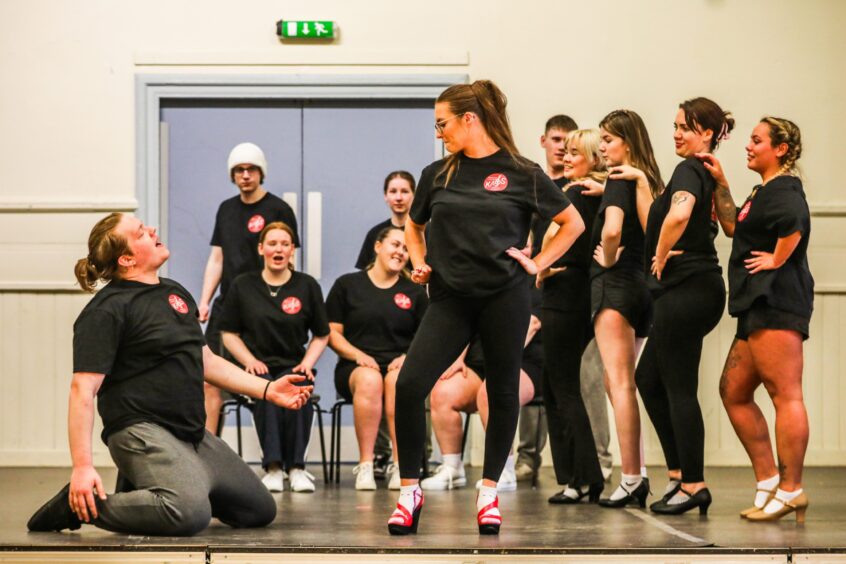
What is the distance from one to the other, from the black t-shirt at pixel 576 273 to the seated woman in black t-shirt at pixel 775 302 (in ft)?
1.78

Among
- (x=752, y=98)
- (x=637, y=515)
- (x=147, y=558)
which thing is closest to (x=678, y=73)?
(x=752, y=98)

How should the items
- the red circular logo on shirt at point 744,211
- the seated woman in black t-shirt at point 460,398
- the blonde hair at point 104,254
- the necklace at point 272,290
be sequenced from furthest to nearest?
the necklace at point 272,290
the seated woman in black t-shirt at point 460,398
the red circular logo on shirt at point 744,211
the blonde hair at point 104,254

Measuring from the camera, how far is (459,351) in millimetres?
3287

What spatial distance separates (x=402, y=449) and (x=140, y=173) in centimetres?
327

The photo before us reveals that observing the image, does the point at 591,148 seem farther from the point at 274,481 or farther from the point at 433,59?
the point at 433,59

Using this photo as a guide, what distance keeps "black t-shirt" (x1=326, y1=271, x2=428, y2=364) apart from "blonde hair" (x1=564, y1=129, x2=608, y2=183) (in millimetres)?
1285

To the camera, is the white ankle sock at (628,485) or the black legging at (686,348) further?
the white ankle sock at (628,485)

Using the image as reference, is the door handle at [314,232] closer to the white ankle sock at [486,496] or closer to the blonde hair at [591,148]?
the blonde hair at [591,148]

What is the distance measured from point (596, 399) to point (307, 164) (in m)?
2.04

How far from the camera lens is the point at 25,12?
6.05 metres

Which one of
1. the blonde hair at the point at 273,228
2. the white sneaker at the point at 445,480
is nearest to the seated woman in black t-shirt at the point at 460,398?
the white sneaker at the point at 445,480

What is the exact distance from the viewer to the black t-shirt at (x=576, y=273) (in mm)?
4070

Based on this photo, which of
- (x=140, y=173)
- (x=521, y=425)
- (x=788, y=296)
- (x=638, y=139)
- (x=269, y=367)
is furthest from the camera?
(x=140, y=173)

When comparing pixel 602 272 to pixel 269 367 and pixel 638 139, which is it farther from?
pixel 269 367
